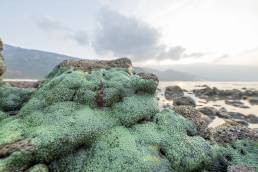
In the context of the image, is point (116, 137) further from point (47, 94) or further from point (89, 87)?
point (47, 94)

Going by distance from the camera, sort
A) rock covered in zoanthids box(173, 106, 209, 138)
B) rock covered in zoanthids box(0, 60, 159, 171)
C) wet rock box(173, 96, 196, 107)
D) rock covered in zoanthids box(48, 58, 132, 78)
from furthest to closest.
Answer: wet rock box(173, 96, 196, 107) < rock covered in zoanthids box(48, 58, 132, 78) < rock covered in zoanthids box(173, 106, 209, 138) < rock covered in zoanthids box(0, 60, 159, 171)

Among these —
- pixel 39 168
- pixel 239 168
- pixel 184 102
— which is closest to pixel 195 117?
pixel 239 168

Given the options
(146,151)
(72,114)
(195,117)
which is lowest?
(146,151)

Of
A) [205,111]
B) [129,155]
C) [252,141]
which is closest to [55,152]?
[129,155]

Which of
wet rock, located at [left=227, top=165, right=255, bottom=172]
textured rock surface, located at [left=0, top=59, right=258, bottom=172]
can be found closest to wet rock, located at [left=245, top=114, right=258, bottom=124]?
textured rock surface, located at [left=0, top=59, right=258, bottom=172]

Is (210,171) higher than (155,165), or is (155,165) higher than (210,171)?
(155,165)

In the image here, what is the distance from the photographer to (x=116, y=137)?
1345cm

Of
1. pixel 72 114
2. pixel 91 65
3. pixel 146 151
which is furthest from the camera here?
pixel 91 65

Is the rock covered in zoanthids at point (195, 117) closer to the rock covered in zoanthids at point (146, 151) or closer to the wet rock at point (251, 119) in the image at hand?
the rock covered in zoanthids at point (146, 151)

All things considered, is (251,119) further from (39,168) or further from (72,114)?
(39,168)

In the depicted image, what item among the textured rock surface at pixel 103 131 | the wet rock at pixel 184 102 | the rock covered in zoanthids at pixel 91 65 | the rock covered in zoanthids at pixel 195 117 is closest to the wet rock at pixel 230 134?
the textured rock surface at pixel 103 131

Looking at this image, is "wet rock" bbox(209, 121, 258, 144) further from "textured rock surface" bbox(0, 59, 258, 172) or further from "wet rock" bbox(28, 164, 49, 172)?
"wet rock" bbox(28, 164, 49, 172)

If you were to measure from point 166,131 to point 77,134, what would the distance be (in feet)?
15.1

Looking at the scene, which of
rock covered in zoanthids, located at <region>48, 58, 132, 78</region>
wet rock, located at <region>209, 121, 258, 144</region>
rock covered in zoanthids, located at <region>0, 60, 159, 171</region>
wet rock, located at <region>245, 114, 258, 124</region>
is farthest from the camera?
wet rock, located at <region>245, 114, 258, 124</region>
